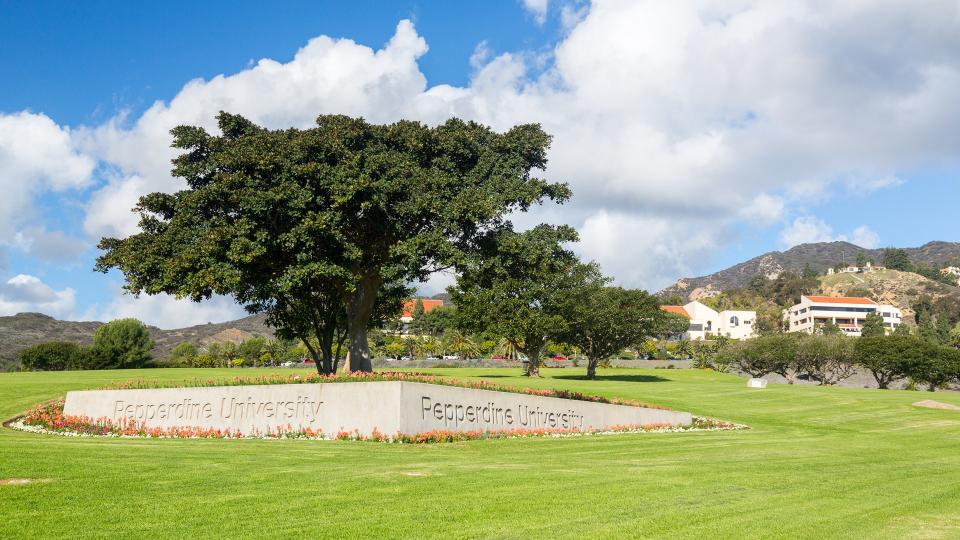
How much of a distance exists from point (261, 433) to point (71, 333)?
141752 millimetres

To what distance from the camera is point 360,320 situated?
35.2 metres

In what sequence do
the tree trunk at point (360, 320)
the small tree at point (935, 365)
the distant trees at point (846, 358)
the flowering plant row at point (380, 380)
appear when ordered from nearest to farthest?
the flowering plant row at point (380, 380) < the tree trunk at point (360, 320) < the small tree at point (935, 365) < the distant trees at point (846, 358)

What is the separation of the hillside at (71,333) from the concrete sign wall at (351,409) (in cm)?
8045

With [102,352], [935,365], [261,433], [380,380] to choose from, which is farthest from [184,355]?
[380,380]

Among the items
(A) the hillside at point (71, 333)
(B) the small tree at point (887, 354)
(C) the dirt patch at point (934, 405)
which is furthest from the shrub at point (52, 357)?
(B) the small tree at point (887, 354)

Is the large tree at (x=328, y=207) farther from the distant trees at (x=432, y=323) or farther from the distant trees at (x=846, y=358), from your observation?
the distant trees at (x=432, y=323)

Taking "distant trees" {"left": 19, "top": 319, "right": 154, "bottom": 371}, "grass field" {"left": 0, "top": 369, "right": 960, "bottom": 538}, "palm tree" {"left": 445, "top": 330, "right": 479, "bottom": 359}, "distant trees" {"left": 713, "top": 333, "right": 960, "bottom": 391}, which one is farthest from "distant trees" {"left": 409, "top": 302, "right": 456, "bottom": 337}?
"grass field" {"left": 0, "top": 369, "right": 960, "bottom": 538}

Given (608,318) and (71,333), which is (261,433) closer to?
(608,318)

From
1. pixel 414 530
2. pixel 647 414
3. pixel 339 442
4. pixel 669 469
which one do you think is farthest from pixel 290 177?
pixel 414 530

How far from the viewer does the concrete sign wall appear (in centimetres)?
2050

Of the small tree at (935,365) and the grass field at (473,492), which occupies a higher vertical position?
the small tree at (935,365)

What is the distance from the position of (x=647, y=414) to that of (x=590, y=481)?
17.7 m

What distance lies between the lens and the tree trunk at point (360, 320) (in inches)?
1359

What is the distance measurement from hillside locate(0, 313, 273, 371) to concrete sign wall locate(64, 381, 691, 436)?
264 feet
